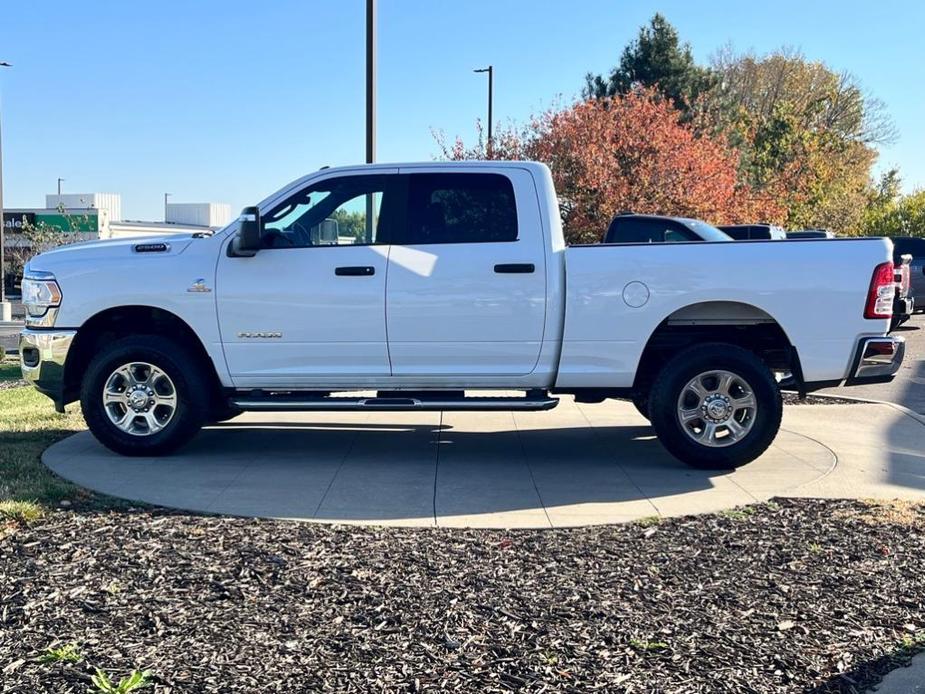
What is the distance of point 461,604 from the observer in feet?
13.1

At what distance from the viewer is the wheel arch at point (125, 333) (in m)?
6.95

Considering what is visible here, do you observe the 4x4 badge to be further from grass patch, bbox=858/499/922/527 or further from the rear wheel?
grass patch, bbox=858/499/922/527

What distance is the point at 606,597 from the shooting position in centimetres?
411

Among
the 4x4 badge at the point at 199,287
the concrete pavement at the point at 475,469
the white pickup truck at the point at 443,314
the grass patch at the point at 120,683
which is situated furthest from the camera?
the 4x4 badge at the point at 199,287

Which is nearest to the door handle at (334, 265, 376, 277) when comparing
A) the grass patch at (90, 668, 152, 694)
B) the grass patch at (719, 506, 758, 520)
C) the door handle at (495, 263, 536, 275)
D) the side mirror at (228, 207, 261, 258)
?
the side mirror at (228, 207, 261, 258)

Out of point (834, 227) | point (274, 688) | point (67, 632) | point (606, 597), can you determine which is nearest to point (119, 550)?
point (67, 632)

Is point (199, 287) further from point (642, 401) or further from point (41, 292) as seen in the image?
point (642, 401)

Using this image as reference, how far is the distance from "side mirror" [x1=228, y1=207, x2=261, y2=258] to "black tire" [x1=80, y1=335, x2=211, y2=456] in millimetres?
920

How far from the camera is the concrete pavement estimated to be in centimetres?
568

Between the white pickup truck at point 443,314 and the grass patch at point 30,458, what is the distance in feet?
1.96

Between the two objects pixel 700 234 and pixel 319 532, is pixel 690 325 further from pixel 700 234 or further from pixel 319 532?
pixel 700 234

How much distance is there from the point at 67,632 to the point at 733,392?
15.9ft

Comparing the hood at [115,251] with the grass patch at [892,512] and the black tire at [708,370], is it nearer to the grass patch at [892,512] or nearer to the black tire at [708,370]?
the black tire at [708,370]

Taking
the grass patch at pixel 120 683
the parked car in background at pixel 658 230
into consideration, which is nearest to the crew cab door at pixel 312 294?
the grass patch at pixel 120 683
